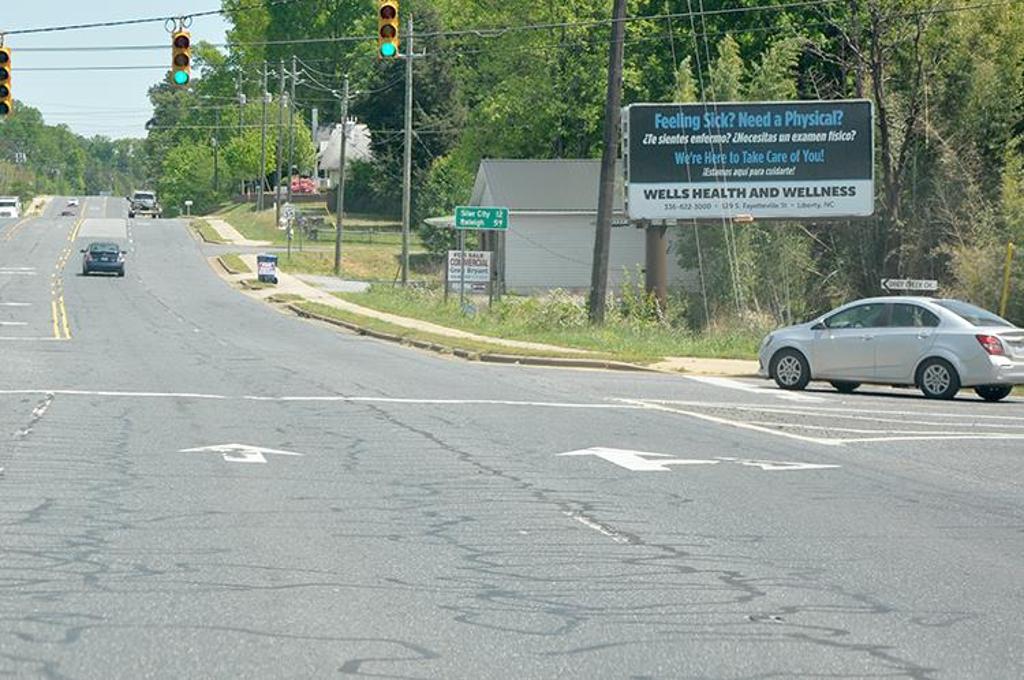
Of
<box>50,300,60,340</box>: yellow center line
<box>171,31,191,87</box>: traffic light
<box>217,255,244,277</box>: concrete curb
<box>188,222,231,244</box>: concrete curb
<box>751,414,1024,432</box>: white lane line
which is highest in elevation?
<box>171,31,191,87</box>: traffic light

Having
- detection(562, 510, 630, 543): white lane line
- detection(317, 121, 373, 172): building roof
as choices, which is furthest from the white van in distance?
detection(562, 510, 630, 543): white lane line

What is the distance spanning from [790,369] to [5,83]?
650 inches

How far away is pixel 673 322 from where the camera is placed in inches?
1676

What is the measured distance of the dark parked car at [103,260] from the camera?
226 feet

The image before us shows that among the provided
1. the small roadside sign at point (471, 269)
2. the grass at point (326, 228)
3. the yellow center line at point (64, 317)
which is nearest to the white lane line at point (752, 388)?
the small roadside sign at point (471, 269)

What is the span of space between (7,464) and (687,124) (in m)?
29.7

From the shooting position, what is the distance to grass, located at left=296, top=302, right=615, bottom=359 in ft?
108

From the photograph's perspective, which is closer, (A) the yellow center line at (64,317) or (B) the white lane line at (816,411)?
(B) the white lane line at (816,411)

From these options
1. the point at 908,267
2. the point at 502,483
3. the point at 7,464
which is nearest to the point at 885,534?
the point at 502,483

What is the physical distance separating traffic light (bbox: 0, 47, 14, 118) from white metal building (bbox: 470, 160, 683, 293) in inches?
1313

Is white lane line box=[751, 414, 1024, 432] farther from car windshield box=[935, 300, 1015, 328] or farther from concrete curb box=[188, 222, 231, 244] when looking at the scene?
concrete curb box=[188, 222, 231, 244]

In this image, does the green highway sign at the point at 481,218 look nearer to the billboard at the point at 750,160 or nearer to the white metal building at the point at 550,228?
the billboard at the point at 750,160

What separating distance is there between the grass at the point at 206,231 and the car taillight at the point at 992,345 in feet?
240

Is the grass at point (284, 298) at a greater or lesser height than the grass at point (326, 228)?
lesser
